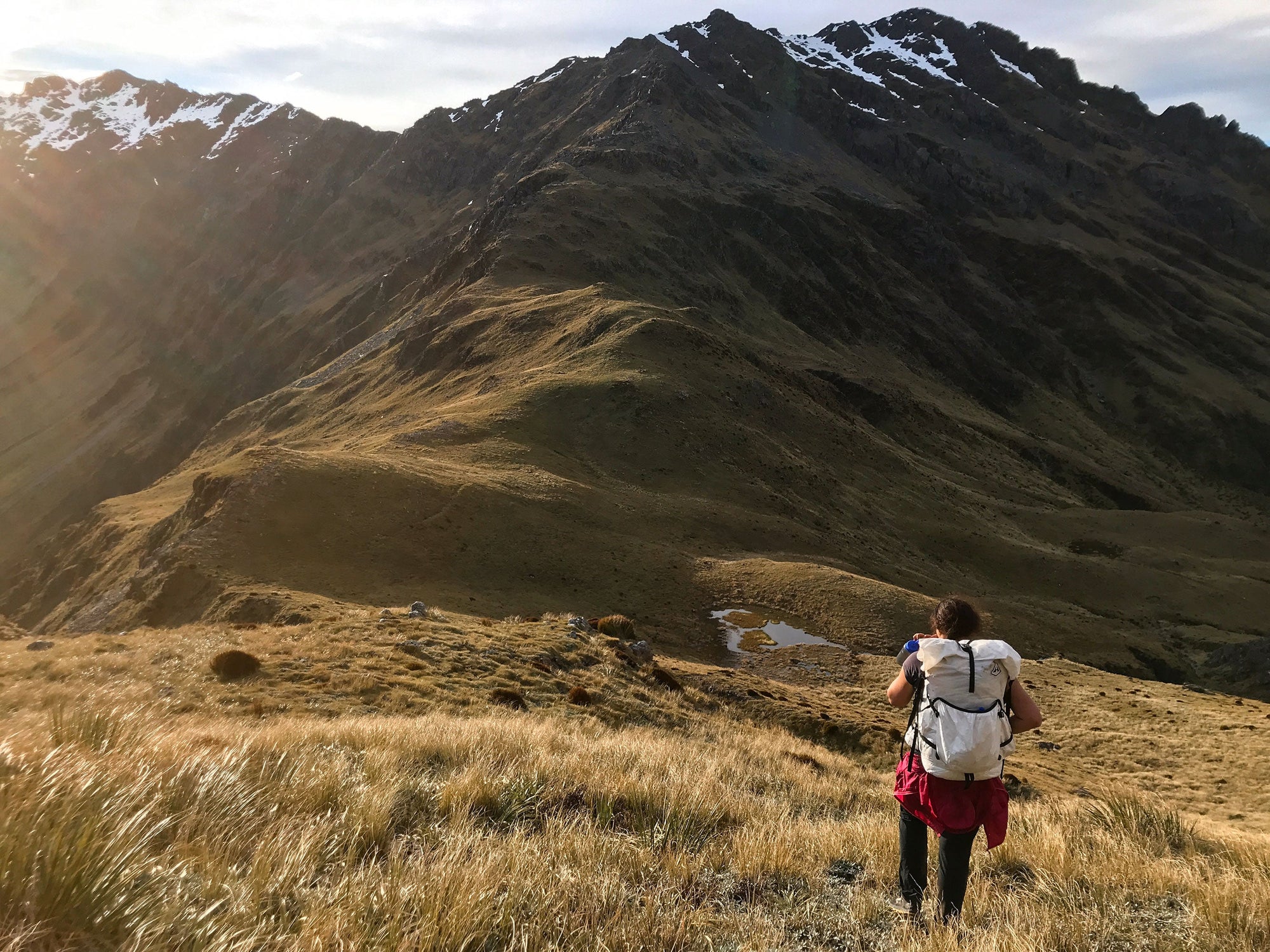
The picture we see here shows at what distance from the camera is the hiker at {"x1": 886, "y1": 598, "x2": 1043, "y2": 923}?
456 centimetres

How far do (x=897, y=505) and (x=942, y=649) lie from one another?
63199 mm

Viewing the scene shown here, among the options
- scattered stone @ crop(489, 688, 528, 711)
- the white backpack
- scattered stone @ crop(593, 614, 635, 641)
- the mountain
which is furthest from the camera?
the mountain

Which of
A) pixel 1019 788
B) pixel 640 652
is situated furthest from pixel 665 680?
pixel 1019 788

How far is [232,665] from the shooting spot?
14328 millimetres

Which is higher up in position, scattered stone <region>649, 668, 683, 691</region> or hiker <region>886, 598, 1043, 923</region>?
hiker <region>886, 598, 1043, 923</region>

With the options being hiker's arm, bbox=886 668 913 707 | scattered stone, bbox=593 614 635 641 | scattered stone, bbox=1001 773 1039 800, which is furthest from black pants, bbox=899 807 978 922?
scattered stone, bbox=593 614 635 641

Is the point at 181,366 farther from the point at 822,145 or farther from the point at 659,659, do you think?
the point at 659,659

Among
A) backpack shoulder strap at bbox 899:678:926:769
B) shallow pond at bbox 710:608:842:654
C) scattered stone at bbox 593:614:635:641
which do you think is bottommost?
shallow pond at bbox 710:608:842:654

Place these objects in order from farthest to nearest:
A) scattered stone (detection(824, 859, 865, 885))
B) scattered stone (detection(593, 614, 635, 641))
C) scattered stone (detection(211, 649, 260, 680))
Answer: scattered stone (detection(593, 614, 635, 641)) < scattered stone (detection(211, 649, 260, 680)) < scattered stone (detection(824, 859, 865, 885))

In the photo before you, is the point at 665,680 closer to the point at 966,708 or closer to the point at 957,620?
the point at 957,620

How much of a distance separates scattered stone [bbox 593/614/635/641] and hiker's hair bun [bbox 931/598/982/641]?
793 inches

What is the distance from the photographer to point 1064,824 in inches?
277

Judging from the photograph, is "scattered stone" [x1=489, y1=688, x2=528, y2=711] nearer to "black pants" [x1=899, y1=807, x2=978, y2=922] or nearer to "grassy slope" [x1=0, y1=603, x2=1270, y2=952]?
"grassy slope" [x1=0, y1=603, x2=1270, y2=952]

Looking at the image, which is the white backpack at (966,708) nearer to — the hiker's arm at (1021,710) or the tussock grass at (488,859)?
the hiker's arm at (1021,710)
